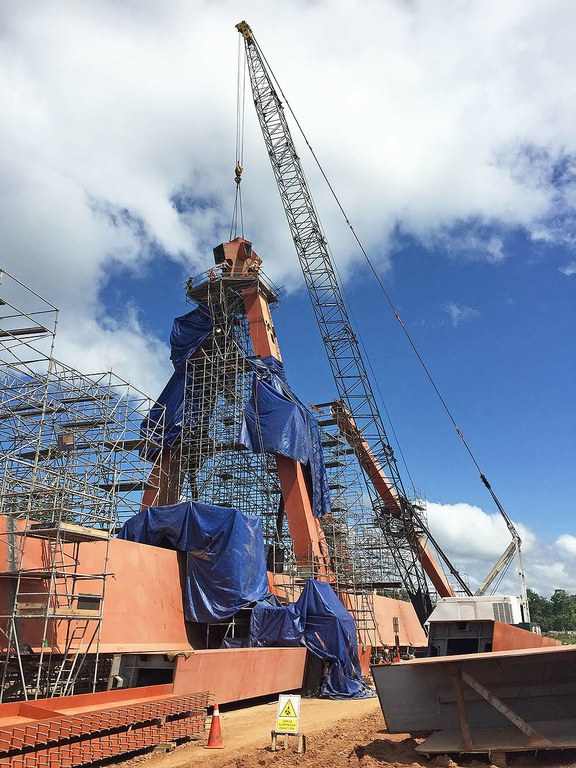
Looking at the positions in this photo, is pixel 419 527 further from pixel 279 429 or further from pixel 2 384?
pixel 2 384

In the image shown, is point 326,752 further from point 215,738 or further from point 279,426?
point 279,426

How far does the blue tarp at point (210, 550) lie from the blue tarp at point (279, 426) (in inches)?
199

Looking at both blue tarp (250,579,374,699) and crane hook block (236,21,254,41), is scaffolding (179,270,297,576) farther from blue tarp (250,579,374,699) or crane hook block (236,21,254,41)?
crane hook block (236,21,254,41)

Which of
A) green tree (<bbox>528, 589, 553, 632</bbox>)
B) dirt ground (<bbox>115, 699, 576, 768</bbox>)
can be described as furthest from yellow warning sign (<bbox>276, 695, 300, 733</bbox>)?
green tree (<bbox>528, 589, 553, 632</bbox>)

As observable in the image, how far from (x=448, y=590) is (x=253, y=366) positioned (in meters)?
21.9

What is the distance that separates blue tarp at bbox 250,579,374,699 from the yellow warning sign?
36.4ft

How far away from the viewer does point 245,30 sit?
37188 millimetres

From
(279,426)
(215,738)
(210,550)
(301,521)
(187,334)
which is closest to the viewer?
(215,738)

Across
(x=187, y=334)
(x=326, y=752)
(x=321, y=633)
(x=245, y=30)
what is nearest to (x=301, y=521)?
(x=321, y=633)

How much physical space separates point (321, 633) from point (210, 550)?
4.90 meters

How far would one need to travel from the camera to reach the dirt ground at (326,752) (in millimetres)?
8125

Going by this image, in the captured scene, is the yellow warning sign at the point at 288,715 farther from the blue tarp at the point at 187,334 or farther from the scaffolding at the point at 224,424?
the blue tarp at the point at 187,334

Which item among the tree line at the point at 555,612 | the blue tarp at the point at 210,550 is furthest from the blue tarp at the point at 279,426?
the tree line at the point at 555,612

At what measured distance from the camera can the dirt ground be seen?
812cm
